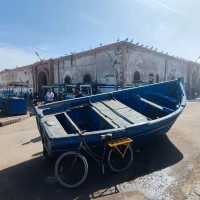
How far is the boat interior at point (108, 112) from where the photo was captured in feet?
16.3

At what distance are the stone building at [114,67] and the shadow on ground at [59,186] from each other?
1084 centimetres

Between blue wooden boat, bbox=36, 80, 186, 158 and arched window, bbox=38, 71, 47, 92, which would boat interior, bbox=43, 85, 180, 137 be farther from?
arched window, bbox=38, 71, 47, 92

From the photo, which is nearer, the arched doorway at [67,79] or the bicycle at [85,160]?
the bicycle at [85,160]

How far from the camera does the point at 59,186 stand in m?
4.15

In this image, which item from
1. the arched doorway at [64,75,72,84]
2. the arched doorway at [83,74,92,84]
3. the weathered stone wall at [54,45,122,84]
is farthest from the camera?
the arched doorway at [64,75,72,84]

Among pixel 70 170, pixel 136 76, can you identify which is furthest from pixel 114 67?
pixel 70 170

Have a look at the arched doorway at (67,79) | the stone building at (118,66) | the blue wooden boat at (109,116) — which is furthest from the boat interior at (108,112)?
the arched doorway at (67,79)

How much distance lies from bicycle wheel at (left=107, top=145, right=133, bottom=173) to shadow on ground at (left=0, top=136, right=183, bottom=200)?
0.14m

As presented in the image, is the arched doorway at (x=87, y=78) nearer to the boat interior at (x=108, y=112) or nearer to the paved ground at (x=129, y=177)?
the boat interior at (x=108, y=112)

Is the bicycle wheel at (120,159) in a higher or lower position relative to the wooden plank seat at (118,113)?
lower

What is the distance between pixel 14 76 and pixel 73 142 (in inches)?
1229

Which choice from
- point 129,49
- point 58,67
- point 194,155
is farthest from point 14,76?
point 194,155

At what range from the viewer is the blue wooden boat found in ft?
13.4

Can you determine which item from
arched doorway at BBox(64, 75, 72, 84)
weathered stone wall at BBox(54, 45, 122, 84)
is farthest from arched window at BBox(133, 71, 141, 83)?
arched doorway at BBox(64, 75, 72, 84)
